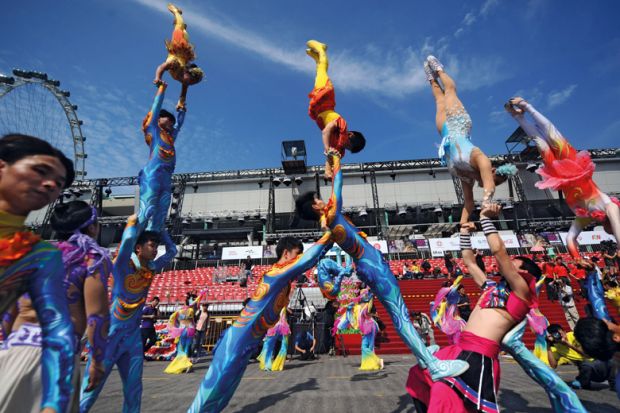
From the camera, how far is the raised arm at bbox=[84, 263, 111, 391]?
1.82 m

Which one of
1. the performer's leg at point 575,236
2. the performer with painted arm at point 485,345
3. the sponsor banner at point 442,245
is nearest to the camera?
the performer with painted arm at point 485,345

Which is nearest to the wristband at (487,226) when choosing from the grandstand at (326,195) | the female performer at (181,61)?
the female performer at (181,61)

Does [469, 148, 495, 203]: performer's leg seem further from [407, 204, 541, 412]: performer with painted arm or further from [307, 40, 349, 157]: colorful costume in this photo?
[307, 40, 349, 157]: colorful costume

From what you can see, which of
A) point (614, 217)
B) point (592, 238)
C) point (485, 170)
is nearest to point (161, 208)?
point (485, 170)

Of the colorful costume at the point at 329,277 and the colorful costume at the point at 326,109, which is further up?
the colorful costume at the point at 326,109

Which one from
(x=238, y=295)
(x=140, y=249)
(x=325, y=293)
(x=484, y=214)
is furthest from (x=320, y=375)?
(x=238, y=295)

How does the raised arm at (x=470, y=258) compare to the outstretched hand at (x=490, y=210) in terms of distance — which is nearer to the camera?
the outstretched hand at (x=490, y=210)

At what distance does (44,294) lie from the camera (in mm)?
1366

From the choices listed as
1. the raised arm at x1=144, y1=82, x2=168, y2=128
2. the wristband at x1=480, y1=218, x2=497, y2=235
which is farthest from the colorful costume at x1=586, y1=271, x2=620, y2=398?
the raised arm at x1=144, y1=82, x2=168, y2=128

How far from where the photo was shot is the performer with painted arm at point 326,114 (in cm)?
346

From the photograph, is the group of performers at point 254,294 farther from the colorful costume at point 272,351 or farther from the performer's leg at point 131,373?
the colorful costume at point 272,351

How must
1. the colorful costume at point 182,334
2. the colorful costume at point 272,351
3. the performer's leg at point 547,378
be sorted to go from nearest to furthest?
the performer's leg at point 547,378 → the colorful costume at point 182,334 → the colorful costume at point 272,351

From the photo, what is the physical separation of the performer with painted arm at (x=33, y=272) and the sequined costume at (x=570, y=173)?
14.1ft

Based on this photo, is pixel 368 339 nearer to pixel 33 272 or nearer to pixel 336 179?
pixel 336 179
